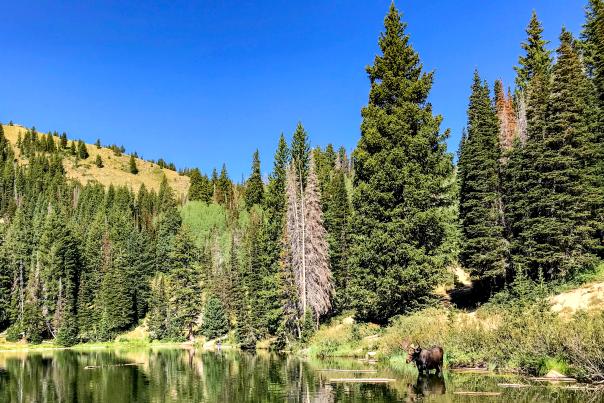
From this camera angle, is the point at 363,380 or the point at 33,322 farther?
the point at 33,322

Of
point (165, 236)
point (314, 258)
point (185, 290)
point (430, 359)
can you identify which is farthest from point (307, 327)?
point (165, 236)

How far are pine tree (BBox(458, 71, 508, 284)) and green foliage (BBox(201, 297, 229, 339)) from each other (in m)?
35.9

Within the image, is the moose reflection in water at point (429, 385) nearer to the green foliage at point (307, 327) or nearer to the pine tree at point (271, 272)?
the green foliage at point (307, 327)

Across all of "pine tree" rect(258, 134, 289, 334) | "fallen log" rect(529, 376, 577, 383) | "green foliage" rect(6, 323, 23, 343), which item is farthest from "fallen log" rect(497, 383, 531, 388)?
"green foliage" rect(6, 323, 23, 343)

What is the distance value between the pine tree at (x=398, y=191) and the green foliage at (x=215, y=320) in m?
37.2

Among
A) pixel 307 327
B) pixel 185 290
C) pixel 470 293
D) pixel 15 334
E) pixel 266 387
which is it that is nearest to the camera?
pixel 266 387

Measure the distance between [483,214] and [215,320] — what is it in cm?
4152

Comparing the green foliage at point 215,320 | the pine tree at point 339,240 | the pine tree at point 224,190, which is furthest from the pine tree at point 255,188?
the pine tree at point 339,240

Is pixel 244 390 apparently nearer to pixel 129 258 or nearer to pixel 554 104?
pixel 554 104

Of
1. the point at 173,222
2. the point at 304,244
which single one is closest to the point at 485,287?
the point at 304,244

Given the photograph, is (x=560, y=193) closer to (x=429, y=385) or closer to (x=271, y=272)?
(x=429, y=385)

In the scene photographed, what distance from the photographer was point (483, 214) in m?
46.6

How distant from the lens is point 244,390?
2338 cm

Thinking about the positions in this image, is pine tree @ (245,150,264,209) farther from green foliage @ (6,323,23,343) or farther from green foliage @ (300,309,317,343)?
green foliage @ (300,309,317,343)
